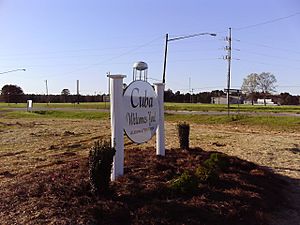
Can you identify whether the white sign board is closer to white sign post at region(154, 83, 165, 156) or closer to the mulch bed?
white sign post at region(154, 83, 165, 156)

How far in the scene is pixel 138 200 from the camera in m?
5.48

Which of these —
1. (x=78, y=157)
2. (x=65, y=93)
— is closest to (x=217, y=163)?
(x=78, y=157)

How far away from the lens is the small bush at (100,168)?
555 centimetres

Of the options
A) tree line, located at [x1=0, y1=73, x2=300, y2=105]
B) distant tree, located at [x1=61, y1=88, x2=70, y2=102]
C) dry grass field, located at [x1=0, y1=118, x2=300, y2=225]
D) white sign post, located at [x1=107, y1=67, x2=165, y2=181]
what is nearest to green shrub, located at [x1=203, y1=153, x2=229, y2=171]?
dry grass field, located at [x1=0, y1=118, x2=300, y2=225]

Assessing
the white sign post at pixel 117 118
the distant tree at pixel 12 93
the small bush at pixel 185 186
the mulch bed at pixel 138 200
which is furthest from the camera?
the distant tree at pixel 12 93

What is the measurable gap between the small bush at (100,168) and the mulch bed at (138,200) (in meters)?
0.15

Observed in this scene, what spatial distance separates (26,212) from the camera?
476cm

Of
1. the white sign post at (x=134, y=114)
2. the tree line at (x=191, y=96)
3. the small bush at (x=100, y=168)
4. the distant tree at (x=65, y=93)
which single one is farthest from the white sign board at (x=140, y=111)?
the distant tree at (x=65, y=93)

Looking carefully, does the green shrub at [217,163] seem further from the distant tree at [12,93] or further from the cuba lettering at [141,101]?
the distant tree at [12,93]

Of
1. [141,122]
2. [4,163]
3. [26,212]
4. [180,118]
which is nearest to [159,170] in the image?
[141,122]

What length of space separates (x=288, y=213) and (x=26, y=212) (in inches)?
152

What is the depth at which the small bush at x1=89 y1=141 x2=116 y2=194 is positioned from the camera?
18.2 ft

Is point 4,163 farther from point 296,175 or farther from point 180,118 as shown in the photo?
point 180,118

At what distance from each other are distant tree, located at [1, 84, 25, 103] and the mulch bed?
10424 cm
